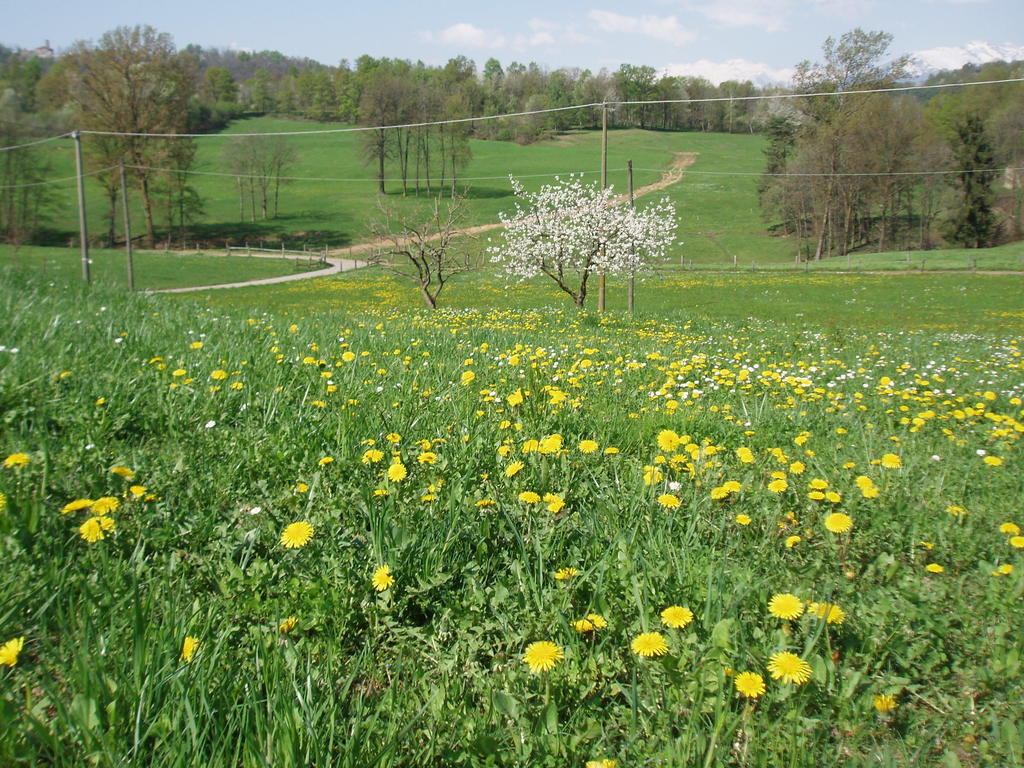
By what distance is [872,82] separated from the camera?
55500mm

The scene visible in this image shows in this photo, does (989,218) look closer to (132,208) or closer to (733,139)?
(733,139)

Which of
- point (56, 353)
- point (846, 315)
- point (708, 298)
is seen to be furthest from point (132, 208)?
point (56, 353)

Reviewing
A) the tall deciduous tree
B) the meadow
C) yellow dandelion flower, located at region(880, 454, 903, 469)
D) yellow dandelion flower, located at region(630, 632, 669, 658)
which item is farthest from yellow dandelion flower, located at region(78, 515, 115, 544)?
the tall deciduous tree

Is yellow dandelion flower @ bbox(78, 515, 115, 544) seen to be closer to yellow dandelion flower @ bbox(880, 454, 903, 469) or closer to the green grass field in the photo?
yellow dandelion flower @ bbox(880, 454, 903, 469)

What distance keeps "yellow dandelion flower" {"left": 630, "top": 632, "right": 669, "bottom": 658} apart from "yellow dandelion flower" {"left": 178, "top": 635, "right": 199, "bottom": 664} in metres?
1.03

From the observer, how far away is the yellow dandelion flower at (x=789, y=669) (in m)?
1.58

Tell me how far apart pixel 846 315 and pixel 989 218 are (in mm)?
38161

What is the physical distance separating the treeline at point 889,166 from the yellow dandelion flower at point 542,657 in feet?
176

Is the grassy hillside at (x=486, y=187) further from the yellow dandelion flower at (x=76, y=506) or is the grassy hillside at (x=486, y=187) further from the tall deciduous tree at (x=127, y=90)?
the yellow dandelion flower at (x=76, y=506)

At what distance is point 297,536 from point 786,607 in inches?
54.9

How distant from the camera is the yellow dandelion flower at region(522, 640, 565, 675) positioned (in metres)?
1.60

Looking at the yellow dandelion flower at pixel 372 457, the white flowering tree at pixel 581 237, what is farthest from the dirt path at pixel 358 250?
the yellow dandelion flower at pixel 372 457

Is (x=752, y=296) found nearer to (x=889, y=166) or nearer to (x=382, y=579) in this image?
(x=889, y=166)

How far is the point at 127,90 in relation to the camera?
2154 inches
